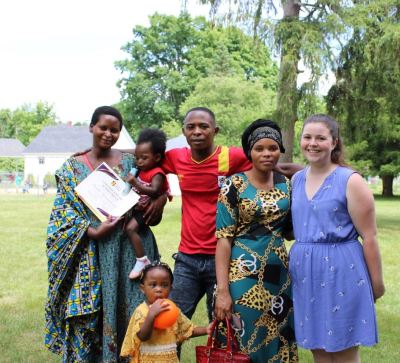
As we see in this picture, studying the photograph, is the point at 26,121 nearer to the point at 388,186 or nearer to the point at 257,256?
the point at 388,186

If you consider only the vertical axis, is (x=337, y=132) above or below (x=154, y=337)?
above

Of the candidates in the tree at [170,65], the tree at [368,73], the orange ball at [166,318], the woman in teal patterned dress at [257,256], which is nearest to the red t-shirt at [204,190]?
the woman in teal patterned dress at [257,256]

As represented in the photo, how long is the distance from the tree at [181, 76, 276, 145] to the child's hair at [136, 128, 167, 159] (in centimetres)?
3200

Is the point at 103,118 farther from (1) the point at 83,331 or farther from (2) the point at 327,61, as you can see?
(2) the point at 327,61

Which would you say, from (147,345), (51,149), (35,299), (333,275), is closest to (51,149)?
(51,149)

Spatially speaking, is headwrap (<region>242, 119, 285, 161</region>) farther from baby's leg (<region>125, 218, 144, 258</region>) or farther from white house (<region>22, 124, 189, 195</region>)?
white house (<region>22, 124, 189, 195</region>)

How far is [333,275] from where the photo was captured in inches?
121

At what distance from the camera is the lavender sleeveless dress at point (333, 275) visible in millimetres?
3070

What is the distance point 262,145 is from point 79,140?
5923 centimetres

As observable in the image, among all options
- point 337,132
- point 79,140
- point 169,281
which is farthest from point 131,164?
point 79,140

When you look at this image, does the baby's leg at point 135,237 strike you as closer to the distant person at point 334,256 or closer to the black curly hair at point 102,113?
the black curly hair at point 102,113

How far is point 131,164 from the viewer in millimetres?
3887

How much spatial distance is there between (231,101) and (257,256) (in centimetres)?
3499

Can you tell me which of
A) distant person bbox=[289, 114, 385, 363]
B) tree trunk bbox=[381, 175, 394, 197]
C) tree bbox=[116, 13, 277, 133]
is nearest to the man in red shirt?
distant person bbox=[289, 114, 385, 363]
